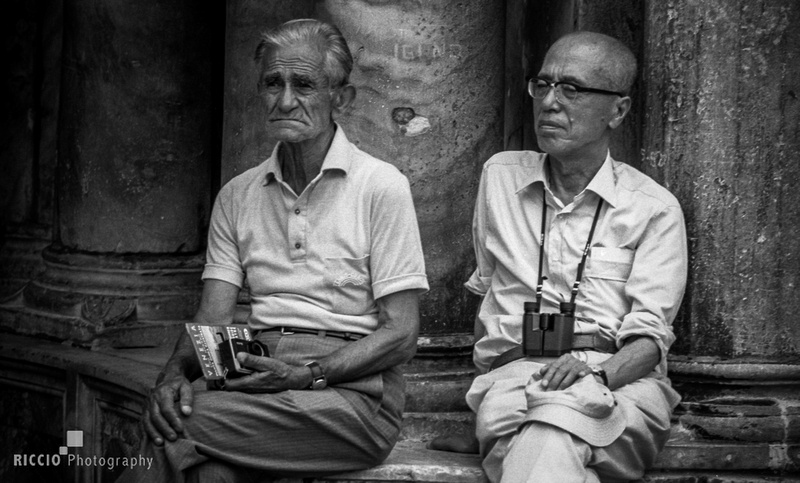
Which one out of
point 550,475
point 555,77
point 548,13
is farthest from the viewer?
point 548,13

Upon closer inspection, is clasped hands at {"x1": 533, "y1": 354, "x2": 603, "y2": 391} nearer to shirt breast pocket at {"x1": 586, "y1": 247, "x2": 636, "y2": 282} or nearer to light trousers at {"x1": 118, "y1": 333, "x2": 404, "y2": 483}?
shirt breast pocket at {"x1": 586, "y1": 247, "x2": 636, "y2": 282}

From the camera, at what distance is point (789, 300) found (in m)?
4.92

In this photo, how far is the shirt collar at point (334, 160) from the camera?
179 inches

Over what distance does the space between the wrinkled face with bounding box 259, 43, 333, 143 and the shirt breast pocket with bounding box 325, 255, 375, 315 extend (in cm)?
41

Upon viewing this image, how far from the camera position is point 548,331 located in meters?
4.48

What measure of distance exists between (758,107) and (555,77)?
0.72 metres

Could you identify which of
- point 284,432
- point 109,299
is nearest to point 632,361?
point 284,432

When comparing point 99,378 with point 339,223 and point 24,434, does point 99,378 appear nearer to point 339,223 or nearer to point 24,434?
point 24,434

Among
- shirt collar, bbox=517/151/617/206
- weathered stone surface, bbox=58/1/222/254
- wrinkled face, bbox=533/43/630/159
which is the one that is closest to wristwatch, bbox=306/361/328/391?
shirt collar, bbox=517/151/617/206

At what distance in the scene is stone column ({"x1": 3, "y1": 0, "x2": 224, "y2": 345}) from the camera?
6680mm

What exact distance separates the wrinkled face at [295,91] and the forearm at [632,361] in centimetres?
116

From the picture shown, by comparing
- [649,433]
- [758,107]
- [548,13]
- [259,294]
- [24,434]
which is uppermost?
[548,13]

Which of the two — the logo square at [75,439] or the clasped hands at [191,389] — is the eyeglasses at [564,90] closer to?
the clasped hands at [191,389]

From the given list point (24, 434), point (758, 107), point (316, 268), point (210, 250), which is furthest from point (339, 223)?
point (24, 434)
